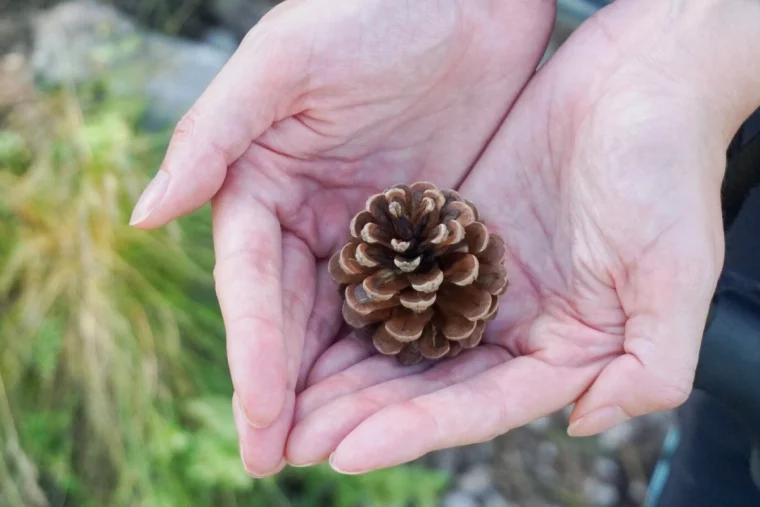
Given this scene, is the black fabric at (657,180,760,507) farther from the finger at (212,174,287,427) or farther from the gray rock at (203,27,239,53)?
the gray rock at (203,27,239,53)

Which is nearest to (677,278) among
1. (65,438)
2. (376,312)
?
(376,312)

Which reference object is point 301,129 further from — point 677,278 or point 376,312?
point 677,278

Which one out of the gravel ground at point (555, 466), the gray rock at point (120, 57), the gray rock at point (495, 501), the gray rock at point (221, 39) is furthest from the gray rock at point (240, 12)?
the gray rock at point (495, 501)

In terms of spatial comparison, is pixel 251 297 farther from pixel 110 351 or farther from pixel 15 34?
pixel 15 34

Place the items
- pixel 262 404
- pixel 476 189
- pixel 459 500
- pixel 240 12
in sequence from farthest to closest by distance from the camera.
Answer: pixel 240 12, pixel 459 500, pixel 476 189, pixel 262 404

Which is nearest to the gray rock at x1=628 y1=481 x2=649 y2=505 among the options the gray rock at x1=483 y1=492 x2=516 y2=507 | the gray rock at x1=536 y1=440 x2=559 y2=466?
the gray rock at x1=536 y1=440 x2=559 y2=466

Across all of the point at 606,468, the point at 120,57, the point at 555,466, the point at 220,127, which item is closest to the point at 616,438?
the point at 606,468
